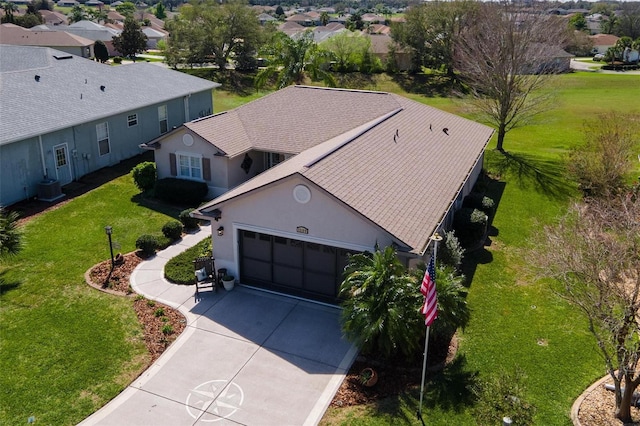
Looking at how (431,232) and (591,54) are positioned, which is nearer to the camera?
(431,232)

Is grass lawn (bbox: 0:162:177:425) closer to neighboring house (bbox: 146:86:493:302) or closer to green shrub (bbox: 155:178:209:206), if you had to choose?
green shrub (bbox: 155:178:209:206)

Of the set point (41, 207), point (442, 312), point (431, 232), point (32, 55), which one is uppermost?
point (32, 55)

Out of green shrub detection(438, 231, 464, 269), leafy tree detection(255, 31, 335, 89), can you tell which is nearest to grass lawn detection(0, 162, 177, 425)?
green shrub detection(438, 231, 464, 269)

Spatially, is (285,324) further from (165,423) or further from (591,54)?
(591,54)

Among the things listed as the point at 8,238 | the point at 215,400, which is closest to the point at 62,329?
the point at 8,238

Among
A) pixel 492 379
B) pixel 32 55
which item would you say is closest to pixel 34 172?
pixel 32 55

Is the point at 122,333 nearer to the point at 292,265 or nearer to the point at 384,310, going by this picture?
the point at 292,265

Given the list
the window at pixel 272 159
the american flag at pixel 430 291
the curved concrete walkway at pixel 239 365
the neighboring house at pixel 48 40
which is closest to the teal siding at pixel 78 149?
the window at pixel 272 159
